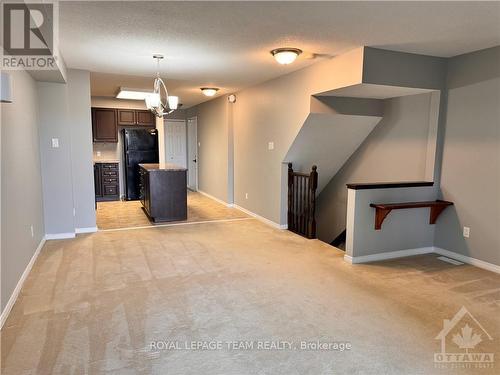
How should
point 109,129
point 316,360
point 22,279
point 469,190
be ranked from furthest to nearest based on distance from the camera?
point 109,129, point 469,190, point 22,279, point 316,360

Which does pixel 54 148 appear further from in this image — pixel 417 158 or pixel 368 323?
pixel 417 158

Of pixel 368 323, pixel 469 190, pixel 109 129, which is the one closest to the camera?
pixel 368 323

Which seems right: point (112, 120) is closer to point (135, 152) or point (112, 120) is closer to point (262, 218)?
point (135, 152)

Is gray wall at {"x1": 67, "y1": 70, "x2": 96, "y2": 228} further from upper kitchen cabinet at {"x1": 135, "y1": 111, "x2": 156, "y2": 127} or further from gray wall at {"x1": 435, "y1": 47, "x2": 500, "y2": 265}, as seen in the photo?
gray wall at {"x1": 435, "y1": 47, "x2": 500, "y2": 265}

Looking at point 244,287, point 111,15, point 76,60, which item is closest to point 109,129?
point 76,60

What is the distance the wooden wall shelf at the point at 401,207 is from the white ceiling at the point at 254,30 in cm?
164

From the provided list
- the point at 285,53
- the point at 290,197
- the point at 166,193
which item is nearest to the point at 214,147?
the point at 166,193

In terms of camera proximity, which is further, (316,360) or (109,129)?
(109,129)

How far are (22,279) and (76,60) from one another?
2.54 metres

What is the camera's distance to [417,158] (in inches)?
172

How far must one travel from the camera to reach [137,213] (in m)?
6.30

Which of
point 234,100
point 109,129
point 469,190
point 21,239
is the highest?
point 234,100

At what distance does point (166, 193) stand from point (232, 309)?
321 cm

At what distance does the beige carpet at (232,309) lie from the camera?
6.81 ft
